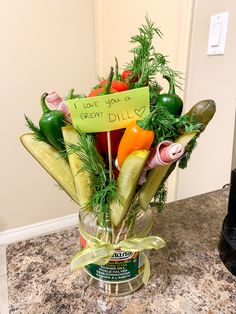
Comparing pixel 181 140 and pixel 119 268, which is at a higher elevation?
pixel 181 140

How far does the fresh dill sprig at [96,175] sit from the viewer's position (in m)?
0.40

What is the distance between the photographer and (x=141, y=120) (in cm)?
39

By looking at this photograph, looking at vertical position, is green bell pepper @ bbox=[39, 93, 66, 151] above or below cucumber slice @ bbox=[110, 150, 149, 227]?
above

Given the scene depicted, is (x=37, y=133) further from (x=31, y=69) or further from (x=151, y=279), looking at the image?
(x=31, y=69)

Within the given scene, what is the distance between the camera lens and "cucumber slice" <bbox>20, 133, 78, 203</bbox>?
0.45 m

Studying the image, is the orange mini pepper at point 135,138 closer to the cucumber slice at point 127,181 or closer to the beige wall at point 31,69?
the cucumber slice at point 127,181

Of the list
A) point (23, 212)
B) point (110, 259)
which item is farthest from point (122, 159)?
point (23, 212)

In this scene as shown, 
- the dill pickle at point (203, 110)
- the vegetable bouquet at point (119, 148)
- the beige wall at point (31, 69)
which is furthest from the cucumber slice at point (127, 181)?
the beige wall at point (31, 69)

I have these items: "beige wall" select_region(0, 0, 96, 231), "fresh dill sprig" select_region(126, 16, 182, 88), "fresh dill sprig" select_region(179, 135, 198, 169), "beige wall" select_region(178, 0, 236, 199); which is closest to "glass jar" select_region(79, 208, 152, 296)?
"fresh dill sprig" select_region(179, 135, 198, 169)

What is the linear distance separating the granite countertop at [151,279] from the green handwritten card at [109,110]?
31 cm

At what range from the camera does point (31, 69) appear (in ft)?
5.01

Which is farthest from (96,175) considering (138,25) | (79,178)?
(138,25)

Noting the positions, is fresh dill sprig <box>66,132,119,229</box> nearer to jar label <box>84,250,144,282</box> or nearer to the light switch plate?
jar label <box>84,250,144,282</box>

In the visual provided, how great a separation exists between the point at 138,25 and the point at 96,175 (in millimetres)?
953
